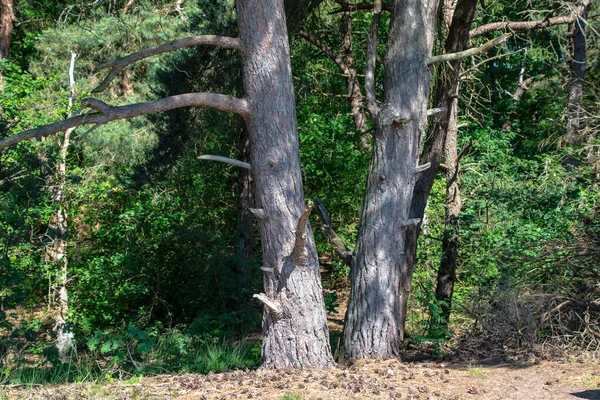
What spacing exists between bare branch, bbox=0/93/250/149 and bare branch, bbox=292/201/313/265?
1.41 m

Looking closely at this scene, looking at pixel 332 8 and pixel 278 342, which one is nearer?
pixel 278 342

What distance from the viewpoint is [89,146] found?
53.1 feet

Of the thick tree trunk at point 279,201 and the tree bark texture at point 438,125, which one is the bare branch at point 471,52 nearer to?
the tree bark texture at point 438,125

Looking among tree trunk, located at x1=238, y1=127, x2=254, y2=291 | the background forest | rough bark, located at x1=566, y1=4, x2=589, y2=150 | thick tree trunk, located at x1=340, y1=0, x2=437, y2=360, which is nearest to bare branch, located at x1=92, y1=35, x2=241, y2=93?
thick tree trunk, located at x1=340, y1=0, x2=437, y2=360

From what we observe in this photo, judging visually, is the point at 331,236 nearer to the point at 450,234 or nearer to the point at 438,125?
the point at 438,125

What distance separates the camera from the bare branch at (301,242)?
6.28 m

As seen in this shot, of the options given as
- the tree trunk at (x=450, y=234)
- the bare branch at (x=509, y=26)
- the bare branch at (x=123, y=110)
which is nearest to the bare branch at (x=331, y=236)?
the bare branch at (x=123, y=110)

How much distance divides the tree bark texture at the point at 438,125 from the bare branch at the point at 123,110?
325 centimetres

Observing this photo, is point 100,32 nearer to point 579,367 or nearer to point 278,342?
point 278,342

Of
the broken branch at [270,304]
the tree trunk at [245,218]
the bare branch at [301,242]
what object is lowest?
the broken branch at [270,304]

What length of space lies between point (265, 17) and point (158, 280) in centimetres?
777

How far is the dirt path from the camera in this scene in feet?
17.9

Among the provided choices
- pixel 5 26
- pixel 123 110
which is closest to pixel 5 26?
pixel 5 26

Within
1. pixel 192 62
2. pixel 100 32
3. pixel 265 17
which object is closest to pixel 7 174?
pixel 192 62
